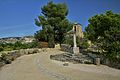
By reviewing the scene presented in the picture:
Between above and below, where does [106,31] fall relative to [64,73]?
above

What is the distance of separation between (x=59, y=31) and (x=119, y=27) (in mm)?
27743

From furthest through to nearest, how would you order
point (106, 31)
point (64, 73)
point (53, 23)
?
1. point (53, 23)
2. point (106, 31)
3. point (64, 73)

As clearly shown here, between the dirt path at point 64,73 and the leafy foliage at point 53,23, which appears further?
the leafy foliage at point 53,23

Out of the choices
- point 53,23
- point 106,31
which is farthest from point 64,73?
point 53,23

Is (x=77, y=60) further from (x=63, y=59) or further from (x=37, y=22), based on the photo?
(x=37, y=22)

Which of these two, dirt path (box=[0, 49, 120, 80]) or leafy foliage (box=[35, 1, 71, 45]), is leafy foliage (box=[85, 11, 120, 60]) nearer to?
dirt path (box=[0, 49, 120, 80])

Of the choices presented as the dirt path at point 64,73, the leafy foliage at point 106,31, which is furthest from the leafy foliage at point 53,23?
the dirt path at point 64,73

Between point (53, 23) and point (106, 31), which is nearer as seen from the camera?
point (106, 31)

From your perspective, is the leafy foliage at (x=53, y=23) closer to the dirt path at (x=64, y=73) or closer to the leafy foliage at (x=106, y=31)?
the leafy foliage at (x=106, y=31)

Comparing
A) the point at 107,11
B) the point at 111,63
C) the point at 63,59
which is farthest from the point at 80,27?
the point at 111,63

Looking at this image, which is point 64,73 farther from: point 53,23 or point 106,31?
point 53,23

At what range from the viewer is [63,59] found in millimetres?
30688

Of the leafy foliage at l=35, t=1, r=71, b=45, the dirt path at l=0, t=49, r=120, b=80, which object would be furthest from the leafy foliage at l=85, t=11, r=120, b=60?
the leafy foliage at l=35, t=1, r=71, b=45

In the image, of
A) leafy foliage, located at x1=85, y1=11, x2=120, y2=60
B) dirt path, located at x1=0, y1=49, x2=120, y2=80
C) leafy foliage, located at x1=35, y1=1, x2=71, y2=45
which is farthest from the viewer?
leafy foliage, located at x1=35, y1=1, x2=71, y2=45
